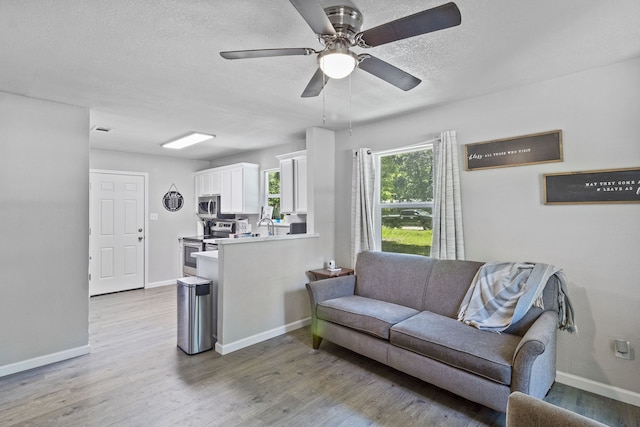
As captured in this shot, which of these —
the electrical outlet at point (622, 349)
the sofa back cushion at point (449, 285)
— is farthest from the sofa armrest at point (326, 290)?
the electrical outlet at point (622, 349)

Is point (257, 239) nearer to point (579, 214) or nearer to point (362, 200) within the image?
point (362, 200)

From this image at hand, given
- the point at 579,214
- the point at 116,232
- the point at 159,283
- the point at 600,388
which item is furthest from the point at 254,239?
the point at 159,283

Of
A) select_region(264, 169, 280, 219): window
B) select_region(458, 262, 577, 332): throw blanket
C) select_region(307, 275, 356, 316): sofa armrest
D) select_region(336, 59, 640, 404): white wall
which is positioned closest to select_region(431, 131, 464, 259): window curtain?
select_region(336, 59, 640, 404): white wall

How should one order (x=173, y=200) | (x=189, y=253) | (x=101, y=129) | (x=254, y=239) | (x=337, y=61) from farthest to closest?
(x=173, y=200), (x=189, y=253), (x=101, y=129), (x=254, y=239), (x=337, y=61)

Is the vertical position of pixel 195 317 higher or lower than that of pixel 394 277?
lower

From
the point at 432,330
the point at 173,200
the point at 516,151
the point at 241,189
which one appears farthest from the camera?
the point at 173,200

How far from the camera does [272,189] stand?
5566 mm

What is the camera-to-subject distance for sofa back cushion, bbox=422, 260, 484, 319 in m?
2.86

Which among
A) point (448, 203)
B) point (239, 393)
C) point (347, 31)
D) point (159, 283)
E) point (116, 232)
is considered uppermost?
point (347, 31)

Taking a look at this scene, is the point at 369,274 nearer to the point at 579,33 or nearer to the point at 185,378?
the point at 185,378

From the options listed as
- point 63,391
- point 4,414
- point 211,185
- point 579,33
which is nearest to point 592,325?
point 579,33

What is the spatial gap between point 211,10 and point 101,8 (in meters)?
0.57

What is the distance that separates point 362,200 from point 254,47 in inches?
87.5

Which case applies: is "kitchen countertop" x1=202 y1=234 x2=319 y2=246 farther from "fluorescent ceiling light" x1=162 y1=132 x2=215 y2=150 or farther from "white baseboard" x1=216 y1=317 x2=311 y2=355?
"fluorescent ceiling light" x1=162 y1=132 x2=215 y2=150
